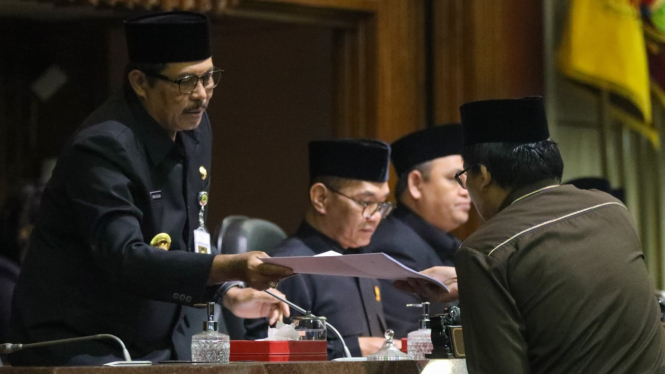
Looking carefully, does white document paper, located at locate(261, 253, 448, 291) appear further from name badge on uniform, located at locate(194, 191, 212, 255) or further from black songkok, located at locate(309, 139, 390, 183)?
black songkok, located at locate(309, 139, 390, 183)

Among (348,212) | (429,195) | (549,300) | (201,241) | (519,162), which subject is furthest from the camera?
(429,195)

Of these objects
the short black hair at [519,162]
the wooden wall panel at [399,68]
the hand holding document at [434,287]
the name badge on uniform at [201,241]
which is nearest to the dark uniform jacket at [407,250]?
the wooden wall panel at [399,68]

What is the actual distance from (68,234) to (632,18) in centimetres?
379

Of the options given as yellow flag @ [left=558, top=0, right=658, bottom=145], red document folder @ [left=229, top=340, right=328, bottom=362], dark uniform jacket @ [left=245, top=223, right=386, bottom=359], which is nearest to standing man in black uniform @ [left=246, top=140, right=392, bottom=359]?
dark uniform jacket @ [left=245, top=223, right=386, bottom=359]

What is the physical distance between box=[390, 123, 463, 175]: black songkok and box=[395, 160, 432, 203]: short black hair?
0.04 feet

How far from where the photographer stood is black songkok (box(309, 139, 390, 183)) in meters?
3.95

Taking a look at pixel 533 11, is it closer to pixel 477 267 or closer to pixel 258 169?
pixel 258 169

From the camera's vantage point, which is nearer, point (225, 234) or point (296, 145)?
point (225, 234)

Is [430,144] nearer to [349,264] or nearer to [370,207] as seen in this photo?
[370,207]

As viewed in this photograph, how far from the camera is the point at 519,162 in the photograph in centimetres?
230

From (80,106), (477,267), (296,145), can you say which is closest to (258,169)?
(296,145)

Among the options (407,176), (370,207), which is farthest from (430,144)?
(370,207)

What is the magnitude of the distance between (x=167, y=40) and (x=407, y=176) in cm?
198

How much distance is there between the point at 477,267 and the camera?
2119 mm
